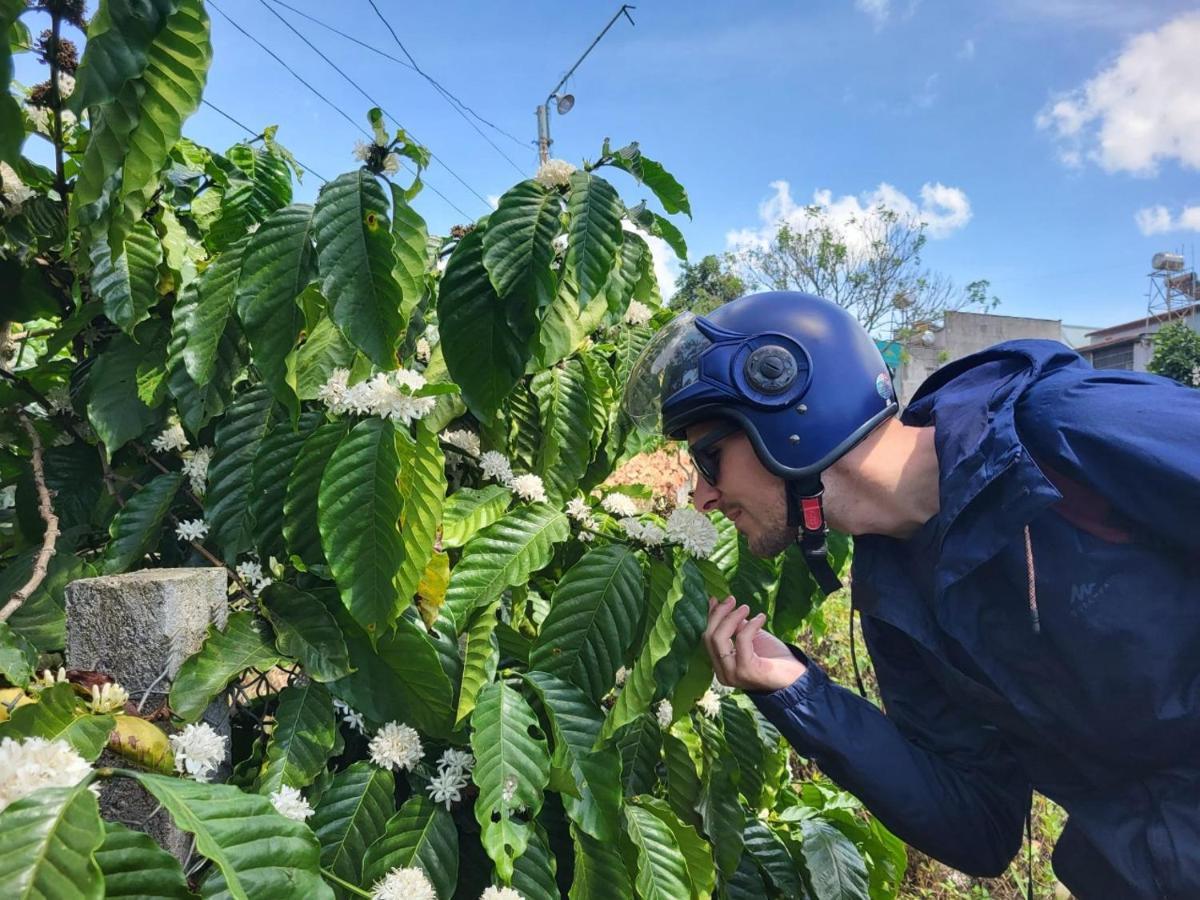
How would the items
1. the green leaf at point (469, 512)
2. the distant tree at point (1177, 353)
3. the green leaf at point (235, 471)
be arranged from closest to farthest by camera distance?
the green leaf at point (235, 471) < the green leaf at point (469, 512) < the distant tree at point (1177, 353)

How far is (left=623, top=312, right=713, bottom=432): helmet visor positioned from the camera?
178 cm

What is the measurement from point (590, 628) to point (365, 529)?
508mm

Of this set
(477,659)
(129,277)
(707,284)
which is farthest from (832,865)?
(707,284)

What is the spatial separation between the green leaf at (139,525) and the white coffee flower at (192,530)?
5 cm

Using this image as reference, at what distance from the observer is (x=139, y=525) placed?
1.58 m

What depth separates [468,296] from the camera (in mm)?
1622

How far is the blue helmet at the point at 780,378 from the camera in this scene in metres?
1.69

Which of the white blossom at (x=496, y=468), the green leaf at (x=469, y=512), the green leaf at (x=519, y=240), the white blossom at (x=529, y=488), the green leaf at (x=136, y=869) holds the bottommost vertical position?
the green leaf at (x=136, y=869)

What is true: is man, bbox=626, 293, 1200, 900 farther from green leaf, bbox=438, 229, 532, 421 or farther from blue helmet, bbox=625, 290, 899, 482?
green leaf, bbox=438, 229, 532, 421

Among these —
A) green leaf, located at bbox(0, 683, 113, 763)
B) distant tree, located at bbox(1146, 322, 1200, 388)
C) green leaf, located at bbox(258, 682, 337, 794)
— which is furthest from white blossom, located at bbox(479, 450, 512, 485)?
distant tree, located at bbox(1146, 322, 1200, 388)

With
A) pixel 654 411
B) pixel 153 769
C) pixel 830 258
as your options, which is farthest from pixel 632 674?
pixel 830 258

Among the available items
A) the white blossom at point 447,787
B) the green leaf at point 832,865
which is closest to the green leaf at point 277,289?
the white blossom at point 447,787

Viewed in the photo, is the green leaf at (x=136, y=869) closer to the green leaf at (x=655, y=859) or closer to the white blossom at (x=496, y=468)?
the green leaf at (x=655, y=859)

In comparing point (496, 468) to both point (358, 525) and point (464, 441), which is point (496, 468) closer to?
point (464, 441)
